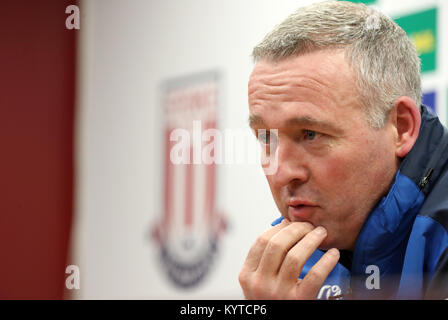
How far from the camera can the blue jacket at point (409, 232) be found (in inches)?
42.4

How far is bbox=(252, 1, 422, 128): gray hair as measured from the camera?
3.91 ft

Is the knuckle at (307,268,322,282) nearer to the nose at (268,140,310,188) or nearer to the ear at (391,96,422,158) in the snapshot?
the nose at (268,140,310,188)

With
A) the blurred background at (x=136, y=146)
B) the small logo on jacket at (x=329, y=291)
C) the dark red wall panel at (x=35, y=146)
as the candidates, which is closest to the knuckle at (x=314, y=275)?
the small logo on jacket at (x=329, y=291)

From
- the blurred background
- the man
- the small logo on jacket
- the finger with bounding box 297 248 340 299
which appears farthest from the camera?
the blurred background

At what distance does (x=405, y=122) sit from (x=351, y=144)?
0.46 feet

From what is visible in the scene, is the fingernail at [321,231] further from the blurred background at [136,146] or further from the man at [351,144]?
the blurred background at [136,146]

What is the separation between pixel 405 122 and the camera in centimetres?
123

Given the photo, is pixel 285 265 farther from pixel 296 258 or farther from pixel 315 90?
pixel 315 90

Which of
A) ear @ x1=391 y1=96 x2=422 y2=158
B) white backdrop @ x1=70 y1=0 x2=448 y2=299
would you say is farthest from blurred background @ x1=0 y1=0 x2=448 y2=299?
ear @ x1=391 y1=96 x2=422 y2=158

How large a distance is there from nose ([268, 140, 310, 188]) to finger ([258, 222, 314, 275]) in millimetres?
103

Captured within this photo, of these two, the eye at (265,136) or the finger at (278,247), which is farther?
the eye at (265,136)

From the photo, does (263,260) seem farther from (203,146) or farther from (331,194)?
(203,146)

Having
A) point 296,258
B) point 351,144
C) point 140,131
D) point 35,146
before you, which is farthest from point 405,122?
point 140,131
